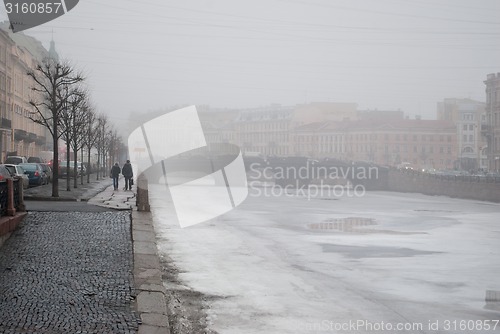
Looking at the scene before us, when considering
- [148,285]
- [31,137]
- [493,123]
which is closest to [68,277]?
[148,285]

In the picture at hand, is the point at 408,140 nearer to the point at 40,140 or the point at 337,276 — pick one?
the point at 40,140

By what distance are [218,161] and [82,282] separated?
102802 mm

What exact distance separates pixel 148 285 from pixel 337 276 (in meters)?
5.49

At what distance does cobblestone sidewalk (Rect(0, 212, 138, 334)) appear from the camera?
1005cm

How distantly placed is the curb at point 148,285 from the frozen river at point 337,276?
0.83 meters

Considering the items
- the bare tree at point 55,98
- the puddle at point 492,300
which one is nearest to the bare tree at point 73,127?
the bare tree at point 55,98

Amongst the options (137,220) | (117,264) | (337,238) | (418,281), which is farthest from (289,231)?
(117,264)

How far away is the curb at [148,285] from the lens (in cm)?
1030

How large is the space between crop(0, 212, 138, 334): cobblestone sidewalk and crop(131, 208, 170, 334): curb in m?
0.15

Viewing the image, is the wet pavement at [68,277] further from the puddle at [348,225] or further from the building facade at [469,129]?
the building facade at [469,129]

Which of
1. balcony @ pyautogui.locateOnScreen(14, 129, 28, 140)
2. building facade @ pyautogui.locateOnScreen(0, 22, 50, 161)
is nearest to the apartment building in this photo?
building facade @ pyautogui.locateOnScreen(0, 22, 50, 161)

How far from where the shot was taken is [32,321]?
9.91 meters

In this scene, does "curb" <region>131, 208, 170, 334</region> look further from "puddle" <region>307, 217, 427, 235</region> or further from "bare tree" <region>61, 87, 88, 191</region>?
"bare tree" <region>61, 87, 88, 191</region>

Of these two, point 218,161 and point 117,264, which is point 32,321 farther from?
point 218,161
